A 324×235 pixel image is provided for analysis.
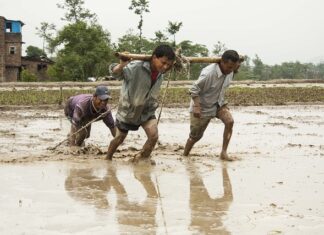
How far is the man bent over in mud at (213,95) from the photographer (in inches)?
244

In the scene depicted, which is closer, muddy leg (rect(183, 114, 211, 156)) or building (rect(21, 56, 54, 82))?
muddy leg (rect(183, 114, 211, 156))

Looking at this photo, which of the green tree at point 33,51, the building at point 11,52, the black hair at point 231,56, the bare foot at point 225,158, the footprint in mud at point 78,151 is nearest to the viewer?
the black hair at point 231,56

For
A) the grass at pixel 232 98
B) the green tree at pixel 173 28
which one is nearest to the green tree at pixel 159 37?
the green tree at pixel 173 28

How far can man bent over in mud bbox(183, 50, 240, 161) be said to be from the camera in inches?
Result: 244

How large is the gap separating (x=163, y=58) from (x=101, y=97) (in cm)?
146

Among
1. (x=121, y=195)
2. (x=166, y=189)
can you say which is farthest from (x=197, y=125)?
(x=121, y=195)

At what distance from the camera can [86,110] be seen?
22.8ft

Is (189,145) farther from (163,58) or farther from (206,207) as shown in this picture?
(206,207)

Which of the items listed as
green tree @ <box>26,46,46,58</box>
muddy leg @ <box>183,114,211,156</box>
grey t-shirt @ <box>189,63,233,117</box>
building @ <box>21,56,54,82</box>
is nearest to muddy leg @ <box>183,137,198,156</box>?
muddy leg @ <box>183,114,211,156</box>

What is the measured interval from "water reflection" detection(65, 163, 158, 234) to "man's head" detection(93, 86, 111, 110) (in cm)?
105

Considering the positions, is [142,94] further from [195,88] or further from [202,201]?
[202,201]

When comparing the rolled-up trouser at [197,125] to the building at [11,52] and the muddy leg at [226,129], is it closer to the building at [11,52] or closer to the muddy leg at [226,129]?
the muddy leg at [226,129]

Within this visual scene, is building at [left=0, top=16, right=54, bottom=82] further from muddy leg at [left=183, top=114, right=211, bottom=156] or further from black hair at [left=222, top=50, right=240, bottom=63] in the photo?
black hair at [left=222, top=50, right=240, bottom=63]

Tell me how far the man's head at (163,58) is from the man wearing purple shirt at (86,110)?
1302 mm
